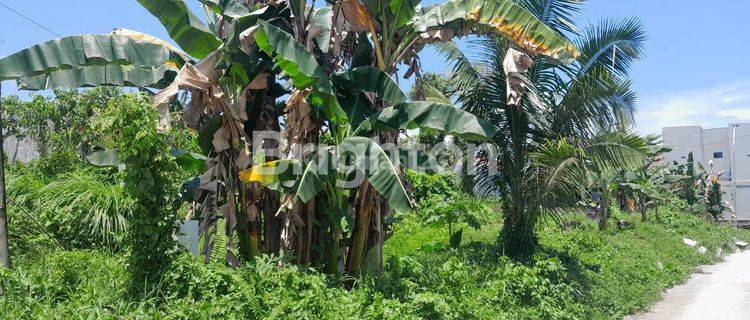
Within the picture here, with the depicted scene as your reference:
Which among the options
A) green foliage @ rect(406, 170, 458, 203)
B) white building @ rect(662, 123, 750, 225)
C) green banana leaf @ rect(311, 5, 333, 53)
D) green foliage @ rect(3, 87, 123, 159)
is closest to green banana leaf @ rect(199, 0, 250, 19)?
green banana leaf @ rect(311, 5, 333, 53)

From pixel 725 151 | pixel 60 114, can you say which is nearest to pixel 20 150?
pixel 60 114

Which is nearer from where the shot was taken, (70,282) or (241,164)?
(70,282)

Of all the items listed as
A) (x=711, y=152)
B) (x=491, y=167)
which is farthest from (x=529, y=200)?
(x=711, y=152)

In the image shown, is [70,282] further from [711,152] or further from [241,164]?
[711,152]

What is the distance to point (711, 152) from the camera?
4359 centimetres

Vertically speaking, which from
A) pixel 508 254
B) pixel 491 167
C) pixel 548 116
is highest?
pixel 548 116

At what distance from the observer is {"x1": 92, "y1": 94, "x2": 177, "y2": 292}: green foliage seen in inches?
227

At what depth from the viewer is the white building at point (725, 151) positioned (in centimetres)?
4069

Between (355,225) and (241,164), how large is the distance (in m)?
1.54

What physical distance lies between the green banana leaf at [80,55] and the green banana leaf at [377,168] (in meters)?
2.26

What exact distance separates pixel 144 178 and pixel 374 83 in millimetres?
2735

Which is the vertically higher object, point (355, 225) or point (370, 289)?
point (355, 225)

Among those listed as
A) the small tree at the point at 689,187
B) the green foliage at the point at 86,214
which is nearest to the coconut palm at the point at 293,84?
the green foliage at the point at 86,214

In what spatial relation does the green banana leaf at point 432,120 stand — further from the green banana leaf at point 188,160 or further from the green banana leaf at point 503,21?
the green banana leaf at point 188,160
